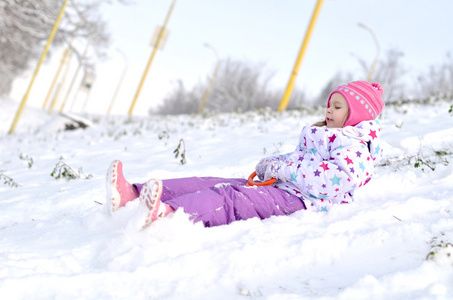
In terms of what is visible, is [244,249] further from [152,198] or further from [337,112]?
[337,112]

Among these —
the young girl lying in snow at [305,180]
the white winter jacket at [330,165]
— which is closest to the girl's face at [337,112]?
the young girl lying in snow at [305,180]

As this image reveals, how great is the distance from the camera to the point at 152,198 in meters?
2.38

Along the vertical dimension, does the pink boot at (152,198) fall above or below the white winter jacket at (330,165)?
below

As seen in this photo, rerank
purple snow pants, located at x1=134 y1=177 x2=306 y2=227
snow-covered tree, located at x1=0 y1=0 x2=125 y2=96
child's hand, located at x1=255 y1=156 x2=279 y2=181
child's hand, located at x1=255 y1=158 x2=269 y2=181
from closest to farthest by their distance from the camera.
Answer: purple snow pants, located at x1=134 y1=177 x2=306 y2=227
child's hand, located at x1=255 y1=156 x2=279 y2=181
child's hand, located at x1=255 y1=158 x2=269 y2=181
snow-covered tree, located at x1=0 y1=0 x2=125 y2=96

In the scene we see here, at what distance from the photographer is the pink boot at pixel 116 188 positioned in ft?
8.77

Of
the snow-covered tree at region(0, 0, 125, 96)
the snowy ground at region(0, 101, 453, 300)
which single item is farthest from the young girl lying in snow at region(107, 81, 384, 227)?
the snow-covered tree at region(0, 0, 125, 96)

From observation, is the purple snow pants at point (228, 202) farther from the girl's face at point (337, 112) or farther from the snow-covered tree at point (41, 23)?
the snow-covered tree at point (41, 23)

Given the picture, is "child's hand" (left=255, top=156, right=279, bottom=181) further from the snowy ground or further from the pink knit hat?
the pink knit hat

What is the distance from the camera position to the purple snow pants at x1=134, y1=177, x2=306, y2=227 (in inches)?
104

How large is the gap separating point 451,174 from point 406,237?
1.48 m

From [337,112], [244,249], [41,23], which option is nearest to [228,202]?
[244,249]

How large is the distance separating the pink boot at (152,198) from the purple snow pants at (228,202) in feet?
0.56

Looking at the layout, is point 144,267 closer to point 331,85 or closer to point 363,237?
point 363,237

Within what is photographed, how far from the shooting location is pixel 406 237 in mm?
Result: 2271
